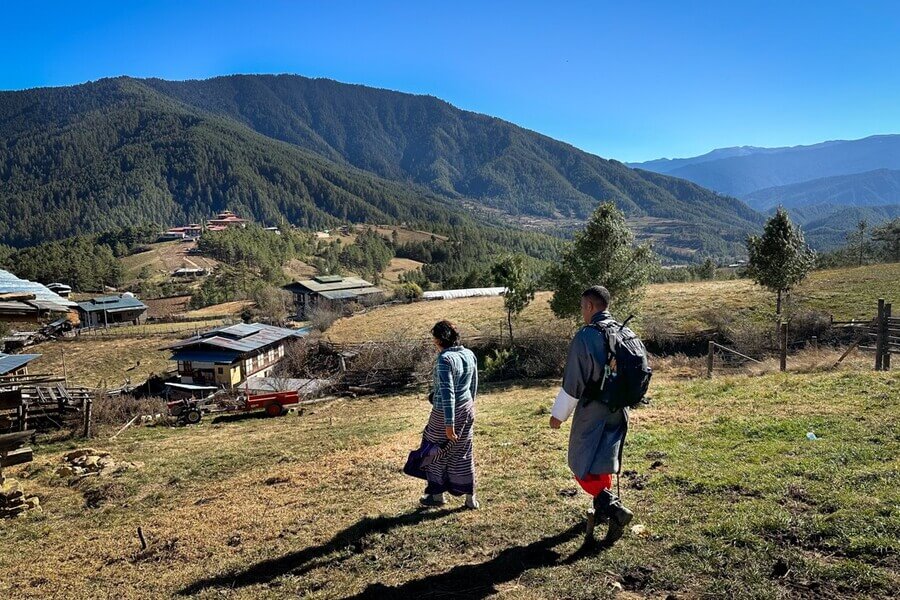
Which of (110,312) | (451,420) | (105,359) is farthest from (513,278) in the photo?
(110,312)

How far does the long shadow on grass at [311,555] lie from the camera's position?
5371 mm

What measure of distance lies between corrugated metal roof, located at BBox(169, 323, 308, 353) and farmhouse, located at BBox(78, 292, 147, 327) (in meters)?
48.4

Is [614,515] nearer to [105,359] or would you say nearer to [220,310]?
[105,359]

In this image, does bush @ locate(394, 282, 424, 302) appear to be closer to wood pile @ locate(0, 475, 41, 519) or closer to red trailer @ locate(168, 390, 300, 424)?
red trailer @ locate(168, 390, 300, 424)

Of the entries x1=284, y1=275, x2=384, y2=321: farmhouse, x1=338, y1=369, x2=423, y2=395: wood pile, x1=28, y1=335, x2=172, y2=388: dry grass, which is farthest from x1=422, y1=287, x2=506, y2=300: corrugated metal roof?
x1=338, y1=369, x2=423, y2=395: wood pile

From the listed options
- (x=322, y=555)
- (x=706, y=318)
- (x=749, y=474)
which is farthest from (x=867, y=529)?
(x=706, y=318)

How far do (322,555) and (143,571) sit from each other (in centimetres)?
232

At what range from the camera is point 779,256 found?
31.4m

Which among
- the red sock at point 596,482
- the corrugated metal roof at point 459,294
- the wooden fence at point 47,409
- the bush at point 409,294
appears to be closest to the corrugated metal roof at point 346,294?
the bush at point 409,294

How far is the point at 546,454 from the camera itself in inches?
347

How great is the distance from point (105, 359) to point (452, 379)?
54.8 meters

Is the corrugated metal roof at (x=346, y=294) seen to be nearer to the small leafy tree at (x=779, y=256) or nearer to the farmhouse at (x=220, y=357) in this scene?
the farmhouse at (x=220, y=357)

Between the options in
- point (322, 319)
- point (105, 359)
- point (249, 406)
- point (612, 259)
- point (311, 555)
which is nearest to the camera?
point (311, 555)

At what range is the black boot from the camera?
480cm
